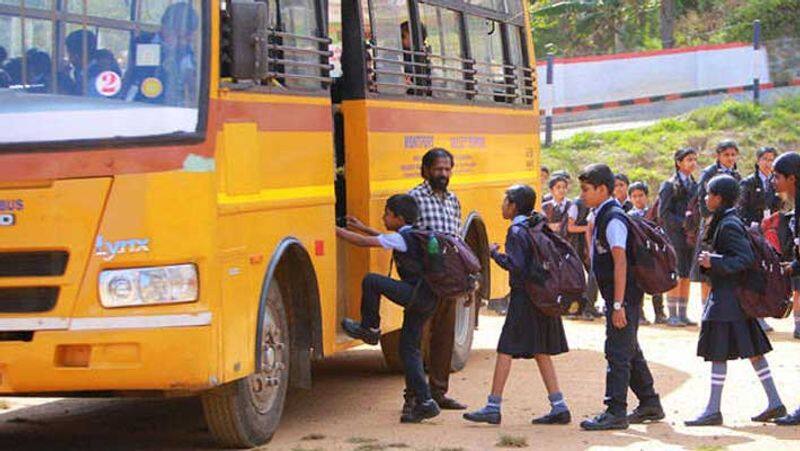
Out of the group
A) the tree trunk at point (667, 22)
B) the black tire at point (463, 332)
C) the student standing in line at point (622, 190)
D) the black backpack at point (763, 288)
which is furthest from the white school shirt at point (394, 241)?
the tree trunk at point (667, 22)

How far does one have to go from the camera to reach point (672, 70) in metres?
37.4

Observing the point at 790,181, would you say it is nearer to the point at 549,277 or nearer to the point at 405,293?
the point at 549,277

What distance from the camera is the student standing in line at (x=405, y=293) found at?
11.0 meters

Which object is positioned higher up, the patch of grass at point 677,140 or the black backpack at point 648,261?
the patch of grass at point 677,140

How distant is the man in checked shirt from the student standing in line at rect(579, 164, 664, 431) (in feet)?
3.97

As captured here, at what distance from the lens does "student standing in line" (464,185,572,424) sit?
10.8m

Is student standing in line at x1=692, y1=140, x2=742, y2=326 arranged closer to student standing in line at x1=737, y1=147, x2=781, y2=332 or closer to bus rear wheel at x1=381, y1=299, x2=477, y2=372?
student standing in line at x1=737, y1=147, x2=781, y2=332

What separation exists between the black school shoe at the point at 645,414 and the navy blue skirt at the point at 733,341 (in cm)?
50

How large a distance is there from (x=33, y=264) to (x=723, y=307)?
415 cm

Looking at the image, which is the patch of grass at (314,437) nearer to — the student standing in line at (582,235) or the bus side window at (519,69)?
the bus side window at (519,69)

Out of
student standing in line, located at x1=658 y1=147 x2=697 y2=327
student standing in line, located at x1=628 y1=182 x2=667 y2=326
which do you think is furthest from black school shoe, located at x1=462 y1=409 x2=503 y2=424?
student standing in line, located at x1=628 y1=182 x2=667 y2=326

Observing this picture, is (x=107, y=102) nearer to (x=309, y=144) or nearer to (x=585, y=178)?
(x=309, y=144)

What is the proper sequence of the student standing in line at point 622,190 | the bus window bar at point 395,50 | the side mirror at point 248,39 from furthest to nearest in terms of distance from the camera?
the student standing in line at point 622,190 → the bus window bar at point 395,50 → the side mirror at point 248,39

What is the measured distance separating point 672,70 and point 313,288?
90.9ft
